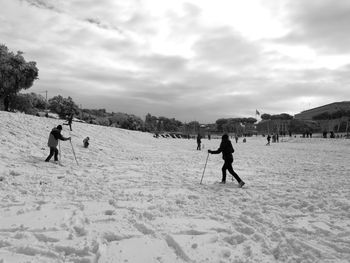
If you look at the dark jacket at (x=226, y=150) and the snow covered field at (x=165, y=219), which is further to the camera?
the dark jacket at (x=226, y=150)

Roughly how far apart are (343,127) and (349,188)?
125 m

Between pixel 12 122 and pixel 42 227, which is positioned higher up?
pixel 12 122

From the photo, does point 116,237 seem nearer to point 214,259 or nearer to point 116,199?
point 214,259

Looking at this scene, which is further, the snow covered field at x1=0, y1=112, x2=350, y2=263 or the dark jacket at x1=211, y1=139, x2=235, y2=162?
the dark jacket at x1=211, y1=139, x2=235, y2=162

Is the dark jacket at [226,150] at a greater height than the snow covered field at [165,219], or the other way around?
the dark jacket at [226,150]

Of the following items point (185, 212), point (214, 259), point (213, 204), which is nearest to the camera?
point (214, 259)

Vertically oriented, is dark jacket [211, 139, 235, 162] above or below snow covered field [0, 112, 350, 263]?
above

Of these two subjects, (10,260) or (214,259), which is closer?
(10,260)

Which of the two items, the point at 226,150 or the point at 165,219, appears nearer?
the point at 165,219

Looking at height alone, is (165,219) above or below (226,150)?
below

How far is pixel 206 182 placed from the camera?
11.7 m

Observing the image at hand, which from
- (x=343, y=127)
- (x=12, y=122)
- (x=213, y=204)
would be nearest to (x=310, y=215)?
(x=213, y=204)

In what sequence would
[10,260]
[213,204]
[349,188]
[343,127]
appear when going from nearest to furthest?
[10,260] → [213,204] → [349,188] → [343,127]

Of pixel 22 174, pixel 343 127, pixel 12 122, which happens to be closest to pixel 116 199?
pixel 22 174
